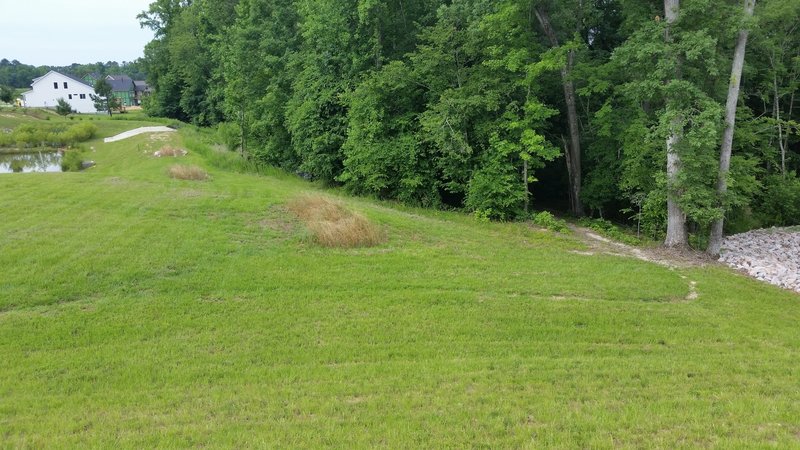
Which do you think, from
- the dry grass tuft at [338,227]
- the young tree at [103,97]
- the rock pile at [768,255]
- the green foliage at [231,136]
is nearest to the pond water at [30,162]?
the green foliage at [231,136]

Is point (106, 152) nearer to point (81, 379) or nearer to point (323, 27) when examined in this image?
point (323, 27)

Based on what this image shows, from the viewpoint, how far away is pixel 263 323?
23.2 ft

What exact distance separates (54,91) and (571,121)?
81.0m

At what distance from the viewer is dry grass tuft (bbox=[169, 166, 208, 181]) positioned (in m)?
19.3

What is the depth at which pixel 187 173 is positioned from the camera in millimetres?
19516

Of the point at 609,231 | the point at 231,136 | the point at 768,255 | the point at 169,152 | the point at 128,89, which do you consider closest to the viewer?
the point at 768,255

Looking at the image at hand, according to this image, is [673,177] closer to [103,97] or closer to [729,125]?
[729,125]

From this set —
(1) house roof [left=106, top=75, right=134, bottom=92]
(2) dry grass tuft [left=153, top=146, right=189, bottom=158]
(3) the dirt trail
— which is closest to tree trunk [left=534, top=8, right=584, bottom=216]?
(3) the dirt trail

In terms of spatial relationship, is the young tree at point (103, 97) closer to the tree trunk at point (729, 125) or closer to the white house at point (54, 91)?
the white house at point (54, 91)

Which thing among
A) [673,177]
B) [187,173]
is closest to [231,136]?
[187,173]

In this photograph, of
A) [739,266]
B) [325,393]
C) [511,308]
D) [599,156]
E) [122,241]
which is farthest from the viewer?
[599,156]

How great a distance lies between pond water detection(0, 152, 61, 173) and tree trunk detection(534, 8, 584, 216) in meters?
28.3

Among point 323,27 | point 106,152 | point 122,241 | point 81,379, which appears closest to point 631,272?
point 81,379

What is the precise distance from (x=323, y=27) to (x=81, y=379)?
19.6 metres
